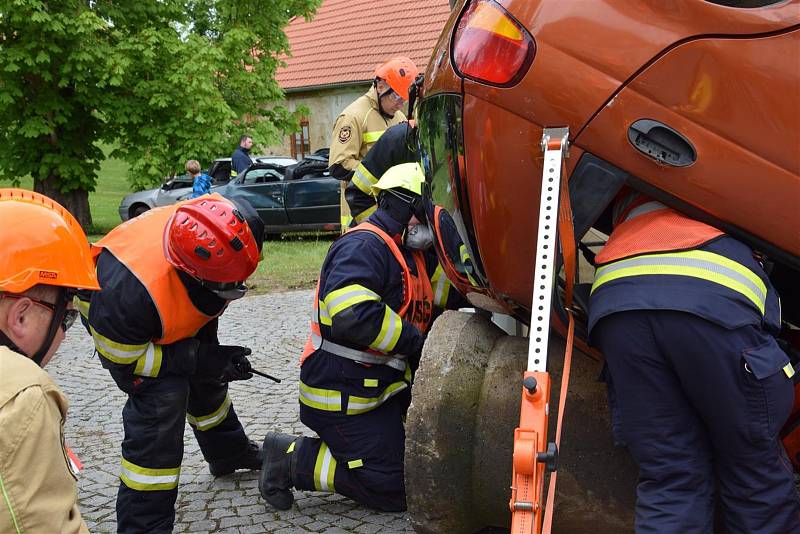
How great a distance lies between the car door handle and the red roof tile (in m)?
18.8

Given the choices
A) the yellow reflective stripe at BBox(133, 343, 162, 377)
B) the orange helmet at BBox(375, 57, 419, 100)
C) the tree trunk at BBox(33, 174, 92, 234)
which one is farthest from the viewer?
the tree trunk at BBox(33, 174, 92, 234)

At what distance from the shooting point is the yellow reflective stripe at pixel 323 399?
12.1ft

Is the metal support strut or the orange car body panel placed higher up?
the orange car body panel

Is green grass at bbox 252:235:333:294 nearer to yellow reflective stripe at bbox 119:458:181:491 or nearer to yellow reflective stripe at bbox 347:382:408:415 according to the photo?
yellow reflective stripe at bbox 347:382:408:415

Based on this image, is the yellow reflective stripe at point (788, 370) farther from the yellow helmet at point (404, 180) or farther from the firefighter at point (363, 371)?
the yellow helmet at point (404, 180)

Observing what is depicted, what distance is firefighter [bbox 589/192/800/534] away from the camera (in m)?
1.92

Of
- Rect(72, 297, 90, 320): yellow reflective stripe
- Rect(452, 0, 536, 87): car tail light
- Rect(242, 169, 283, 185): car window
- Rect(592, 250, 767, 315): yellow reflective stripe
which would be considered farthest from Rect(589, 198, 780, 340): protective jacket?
Rect(242, 169, 283, 185): car window

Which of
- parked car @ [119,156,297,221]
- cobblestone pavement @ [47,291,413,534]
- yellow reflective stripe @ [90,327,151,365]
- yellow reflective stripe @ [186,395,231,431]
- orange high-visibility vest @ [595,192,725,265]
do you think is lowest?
cobblestone pavement @ [47,291,413,534]

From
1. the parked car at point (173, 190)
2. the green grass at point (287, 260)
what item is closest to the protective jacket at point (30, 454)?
the green grass at point (287, 260)

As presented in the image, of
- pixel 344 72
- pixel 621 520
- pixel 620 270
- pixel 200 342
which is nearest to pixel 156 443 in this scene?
pixel 200 342

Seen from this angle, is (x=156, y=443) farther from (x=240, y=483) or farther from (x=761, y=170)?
(x=761, y=170)

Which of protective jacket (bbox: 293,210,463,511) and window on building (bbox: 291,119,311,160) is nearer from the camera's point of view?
protective jacket (bbox: 293,210,463,511)

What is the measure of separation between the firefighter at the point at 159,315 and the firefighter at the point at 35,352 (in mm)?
1123

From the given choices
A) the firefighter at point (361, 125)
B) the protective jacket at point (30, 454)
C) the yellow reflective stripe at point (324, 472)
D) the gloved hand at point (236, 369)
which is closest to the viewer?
the protective jacket at point (30, 454)
